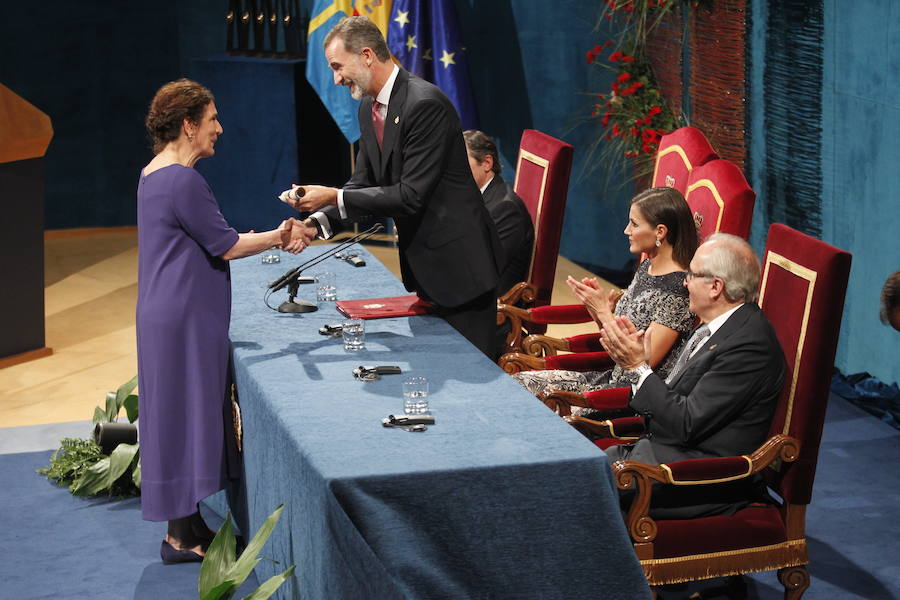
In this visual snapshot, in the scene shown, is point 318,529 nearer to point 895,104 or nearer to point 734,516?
point 734,516

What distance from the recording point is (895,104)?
5262mm

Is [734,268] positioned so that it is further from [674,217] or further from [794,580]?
[794,580]

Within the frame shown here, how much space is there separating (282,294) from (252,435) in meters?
0.94

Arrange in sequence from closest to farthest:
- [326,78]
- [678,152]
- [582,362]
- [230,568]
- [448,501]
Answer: [448,501]
[230,568]
[582,362]
[678,152]
[326,78]

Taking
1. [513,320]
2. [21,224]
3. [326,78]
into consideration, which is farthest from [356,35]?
[326,78]

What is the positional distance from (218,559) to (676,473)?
1.20m

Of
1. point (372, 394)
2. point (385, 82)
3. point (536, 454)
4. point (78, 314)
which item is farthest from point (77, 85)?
point (536, 454)

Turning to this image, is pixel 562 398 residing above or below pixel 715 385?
below

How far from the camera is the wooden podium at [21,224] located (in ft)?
20.7

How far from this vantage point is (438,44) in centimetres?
811

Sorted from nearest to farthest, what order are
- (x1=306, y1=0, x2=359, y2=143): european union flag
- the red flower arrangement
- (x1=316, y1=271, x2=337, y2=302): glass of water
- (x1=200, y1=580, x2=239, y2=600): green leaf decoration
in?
(x1=200, y1=580, x2=239, y2=600): green leaf decoration, (x1=316, y1=271, x2=337, y2=302): glass of water, the red flower arrangement, (x1=306, y1=0, x2=359, y2=143): european union flag

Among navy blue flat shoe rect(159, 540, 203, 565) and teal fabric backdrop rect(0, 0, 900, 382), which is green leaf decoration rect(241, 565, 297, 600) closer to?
navy blue flat shoe rect(159, 540, 203, 565)

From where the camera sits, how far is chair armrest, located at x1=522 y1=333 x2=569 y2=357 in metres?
4.49

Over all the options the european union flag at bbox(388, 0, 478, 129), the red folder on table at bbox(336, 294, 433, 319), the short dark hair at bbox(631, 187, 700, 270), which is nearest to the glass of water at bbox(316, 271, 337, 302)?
the red folder on table at bbox(336, 294, 433, 319)
